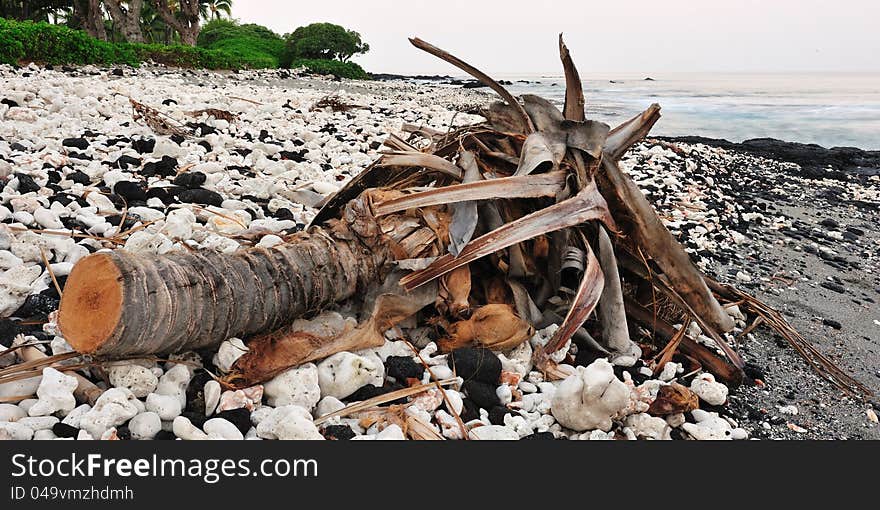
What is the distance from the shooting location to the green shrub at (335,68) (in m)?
23.2

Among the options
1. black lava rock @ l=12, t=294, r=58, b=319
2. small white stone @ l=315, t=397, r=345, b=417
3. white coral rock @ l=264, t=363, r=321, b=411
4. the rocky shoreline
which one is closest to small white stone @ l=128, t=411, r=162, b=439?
the rocky shoreline

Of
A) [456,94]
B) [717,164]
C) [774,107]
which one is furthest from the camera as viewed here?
[774,107]

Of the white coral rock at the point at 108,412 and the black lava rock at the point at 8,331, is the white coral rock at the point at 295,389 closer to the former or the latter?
the white coral rock at the point at 108,412

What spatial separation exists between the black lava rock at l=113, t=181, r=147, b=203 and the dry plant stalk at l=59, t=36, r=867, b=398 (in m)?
1.15

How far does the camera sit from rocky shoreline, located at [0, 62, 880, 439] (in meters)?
1.89

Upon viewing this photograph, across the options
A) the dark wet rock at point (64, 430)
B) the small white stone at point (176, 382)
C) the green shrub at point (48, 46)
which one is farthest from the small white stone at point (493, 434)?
the green shrub at point (48, 46)

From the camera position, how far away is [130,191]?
3314mm

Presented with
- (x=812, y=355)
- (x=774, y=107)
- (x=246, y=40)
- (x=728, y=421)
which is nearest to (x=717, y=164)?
(x=812, y=355)

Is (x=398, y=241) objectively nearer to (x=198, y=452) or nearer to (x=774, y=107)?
(x=198, y=452)

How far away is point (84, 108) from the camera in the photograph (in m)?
5.16

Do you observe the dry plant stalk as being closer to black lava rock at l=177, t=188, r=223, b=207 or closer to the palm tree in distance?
black lava rock at l=177, t=188, r=223, b=207

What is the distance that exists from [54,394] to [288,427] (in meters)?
0.65

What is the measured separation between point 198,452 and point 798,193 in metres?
8.08

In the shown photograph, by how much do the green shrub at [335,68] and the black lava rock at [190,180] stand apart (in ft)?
64.7
